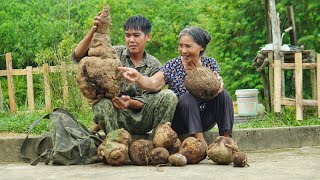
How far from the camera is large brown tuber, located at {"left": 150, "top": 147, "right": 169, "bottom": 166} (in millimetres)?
5523

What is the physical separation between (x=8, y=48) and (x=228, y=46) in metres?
8.45

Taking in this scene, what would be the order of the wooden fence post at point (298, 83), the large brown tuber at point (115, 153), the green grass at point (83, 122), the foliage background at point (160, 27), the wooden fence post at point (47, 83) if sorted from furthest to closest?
1. the foliage background at point (160, 27)
2. the wooden fence post at point (47, 83)
3. the wooden fence post at point (298, 83)
4. the green grass at point (83, 122)
5. the large brown tuber at point (115, 153)

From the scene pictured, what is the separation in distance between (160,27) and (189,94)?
19806mm

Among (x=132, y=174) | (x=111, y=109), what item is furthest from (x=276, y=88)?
(x=132, y=174)

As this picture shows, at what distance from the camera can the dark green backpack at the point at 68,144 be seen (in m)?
5.75

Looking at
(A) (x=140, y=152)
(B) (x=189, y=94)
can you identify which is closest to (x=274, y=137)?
(B) (x=189, y=94)

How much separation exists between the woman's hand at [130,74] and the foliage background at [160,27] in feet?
11.1

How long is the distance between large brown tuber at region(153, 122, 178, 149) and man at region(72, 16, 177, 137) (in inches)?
9.0

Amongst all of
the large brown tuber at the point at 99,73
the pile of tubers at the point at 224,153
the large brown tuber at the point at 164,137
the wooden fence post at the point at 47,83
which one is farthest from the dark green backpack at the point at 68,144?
the wooden fence post at the point at 47,83

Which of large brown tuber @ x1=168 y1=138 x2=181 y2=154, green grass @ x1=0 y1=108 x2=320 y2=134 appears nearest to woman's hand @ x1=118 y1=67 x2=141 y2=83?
large brown tuber @ x1=168 y1=138 x2=181 y2=154

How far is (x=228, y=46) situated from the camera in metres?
17.0

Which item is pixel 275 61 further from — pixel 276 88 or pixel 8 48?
pixel 8 48

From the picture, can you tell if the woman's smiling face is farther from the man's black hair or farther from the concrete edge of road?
the concrete edge of road

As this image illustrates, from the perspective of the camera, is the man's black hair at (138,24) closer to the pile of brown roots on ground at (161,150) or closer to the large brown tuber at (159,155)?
the pile of brown roots on ground at (161,150)
